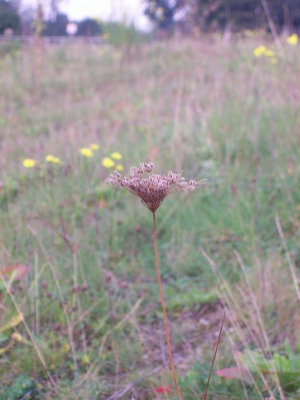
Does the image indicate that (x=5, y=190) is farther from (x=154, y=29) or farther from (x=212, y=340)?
(x=154, y=29)

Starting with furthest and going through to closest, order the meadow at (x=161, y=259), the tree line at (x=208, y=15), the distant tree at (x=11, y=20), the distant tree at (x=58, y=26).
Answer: the distant tree at (x=58, y=26), the distant tree at (x=11, y=20), the tree line at (x=208, y=15), the meadow at (x=161, y=259)

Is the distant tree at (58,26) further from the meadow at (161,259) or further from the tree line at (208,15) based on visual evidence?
the meadow at (161,259)

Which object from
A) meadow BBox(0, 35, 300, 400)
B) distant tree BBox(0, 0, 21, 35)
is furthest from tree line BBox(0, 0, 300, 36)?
meadow BBox(0, 35, 300, 400)

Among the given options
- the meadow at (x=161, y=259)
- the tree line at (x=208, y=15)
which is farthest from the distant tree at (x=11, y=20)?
the meadow at (x=161, y=259)

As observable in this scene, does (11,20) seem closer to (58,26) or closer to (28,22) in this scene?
(28,22)

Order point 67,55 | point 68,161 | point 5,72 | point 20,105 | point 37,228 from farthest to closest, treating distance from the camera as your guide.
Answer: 1. point 67,55
2. point 5,72
3. point 20,105
4. point 68,161
5. point 37,228

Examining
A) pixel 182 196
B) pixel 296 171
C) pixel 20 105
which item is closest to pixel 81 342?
pixel 182 196

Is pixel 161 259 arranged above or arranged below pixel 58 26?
below

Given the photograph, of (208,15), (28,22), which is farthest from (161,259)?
(208,15)

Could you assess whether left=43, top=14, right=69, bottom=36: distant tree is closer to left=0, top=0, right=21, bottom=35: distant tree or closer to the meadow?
left=0, top=0, right=21, bottom=35: distant tree
